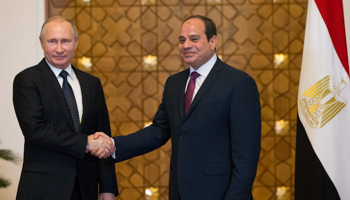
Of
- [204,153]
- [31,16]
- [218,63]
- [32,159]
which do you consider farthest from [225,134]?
[31,16]

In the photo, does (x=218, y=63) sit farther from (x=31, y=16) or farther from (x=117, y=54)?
(x=31, y=16)

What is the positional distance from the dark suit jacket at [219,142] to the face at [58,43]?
31.1 inches

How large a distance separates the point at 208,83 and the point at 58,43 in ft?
3.06

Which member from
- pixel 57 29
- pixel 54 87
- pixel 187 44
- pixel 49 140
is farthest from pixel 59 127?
pixel 187 44

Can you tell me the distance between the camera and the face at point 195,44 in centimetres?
221

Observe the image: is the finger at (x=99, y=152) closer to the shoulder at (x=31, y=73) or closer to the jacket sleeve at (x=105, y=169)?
the jacket sleeve at (x=105, y=169)

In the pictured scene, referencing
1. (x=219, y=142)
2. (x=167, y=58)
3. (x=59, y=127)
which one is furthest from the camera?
(x=167, y=58)

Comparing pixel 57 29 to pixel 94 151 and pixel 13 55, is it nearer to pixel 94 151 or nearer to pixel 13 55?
pixel 94 151

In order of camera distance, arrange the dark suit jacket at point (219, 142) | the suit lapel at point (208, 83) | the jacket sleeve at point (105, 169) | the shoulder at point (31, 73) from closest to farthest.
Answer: the dark suit jacket at point (219, 142) → the suit lapel at point (208, 83) → the shoulder at point (31, 73) → the jacket sleeve at point (105, 169)

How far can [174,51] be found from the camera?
3975mm

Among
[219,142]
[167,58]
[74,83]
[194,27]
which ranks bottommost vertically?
[219,142]

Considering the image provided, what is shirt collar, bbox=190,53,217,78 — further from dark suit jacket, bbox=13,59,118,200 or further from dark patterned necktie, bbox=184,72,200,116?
dark suit jacket, bbox=13,59,118,200

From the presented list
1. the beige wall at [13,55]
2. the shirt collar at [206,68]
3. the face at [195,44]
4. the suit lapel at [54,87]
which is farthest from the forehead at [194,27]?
the beige wall at [13,55]

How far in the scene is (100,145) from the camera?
2250mm
